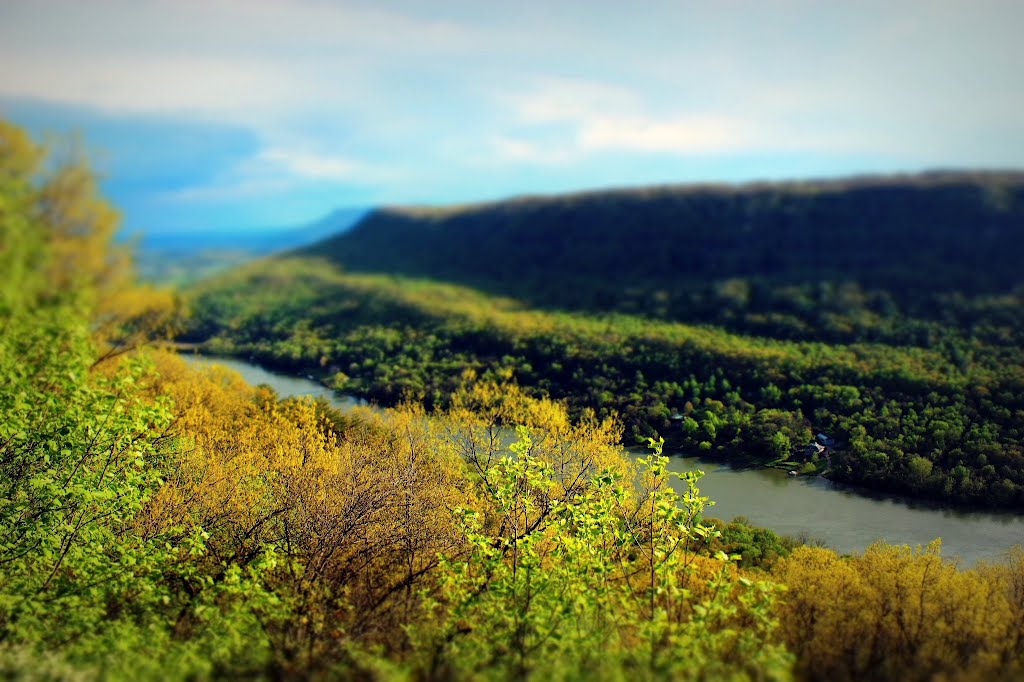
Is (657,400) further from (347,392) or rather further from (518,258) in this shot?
(518,258)

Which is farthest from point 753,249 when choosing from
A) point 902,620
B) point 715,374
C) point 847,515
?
point 902,620

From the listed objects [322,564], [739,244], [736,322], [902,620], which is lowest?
[902,620]

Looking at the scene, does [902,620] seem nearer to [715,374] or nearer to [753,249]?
[715,374]

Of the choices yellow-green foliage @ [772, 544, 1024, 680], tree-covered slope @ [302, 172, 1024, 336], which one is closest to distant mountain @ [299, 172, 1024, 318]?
tree-covered slope @ [302, 172, 1024, 336]

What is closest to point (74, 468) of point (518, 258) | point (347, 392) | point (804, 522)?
point (804, 522)

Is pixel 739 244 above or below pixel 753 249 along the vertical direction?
above

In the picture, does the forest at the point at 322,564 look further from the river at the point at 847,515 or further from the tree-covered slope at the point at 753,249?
the tree-covered slope at the point at 753,249
